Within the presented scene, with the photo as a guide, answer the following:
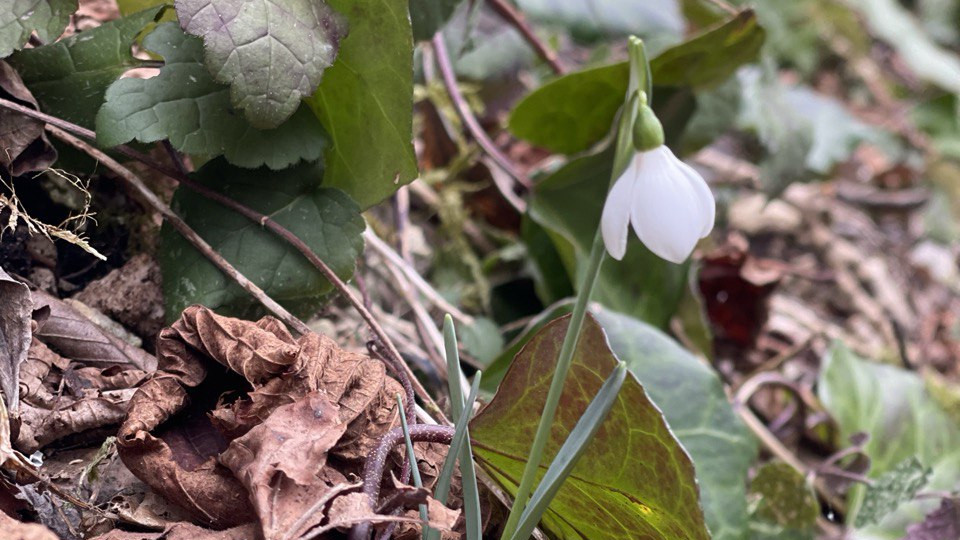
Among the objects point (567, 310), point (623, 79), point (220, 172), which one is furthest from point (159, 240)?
point (623, 79)

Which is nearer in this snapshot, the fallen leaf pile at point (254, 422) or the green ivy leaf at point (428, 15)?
the fallen leaf pile at point (254, 422)

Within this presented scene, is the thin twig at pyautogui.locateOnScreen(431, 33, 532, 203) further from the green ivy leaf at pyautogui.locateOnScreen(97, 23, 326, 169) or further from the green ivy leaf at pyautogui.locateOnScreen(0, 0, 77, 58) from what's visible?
the green ivy leaf at pyautogui.locateOnScreen(0, 0, 77, 58)

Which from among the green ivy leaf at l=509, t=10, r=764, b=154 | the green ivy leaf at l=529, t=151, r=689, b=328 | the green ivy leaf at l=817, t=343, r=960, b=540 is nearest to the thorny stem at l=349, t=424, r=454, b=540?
the green ivy leaf at l=529, t=151, r=689, b=328

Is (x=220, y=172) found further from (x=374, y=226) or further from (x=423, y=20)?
(x=374, y=226)

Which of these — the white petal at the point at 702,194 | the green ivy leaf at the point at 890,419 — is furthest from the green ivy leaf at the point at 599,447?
the green ivy leaf at the point at 890,419

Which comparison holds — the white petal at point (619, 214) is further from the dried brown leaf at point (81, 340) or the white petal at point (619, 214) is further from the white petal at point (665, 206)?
the dried brown leaf at point (81, 340)
